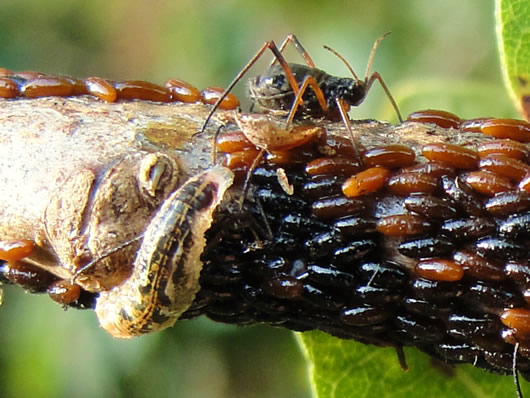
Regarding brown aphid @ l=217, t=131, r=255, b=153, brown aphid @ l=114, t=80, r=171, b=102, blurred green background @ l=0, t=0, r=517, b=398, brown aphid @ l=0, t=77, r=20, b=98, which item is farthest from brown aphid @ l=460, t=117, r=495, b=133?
brown aphid @ l=0, t=77, r=20, b=98

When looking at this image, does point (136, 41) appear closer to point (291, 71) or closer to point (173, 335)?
point (173, 335)

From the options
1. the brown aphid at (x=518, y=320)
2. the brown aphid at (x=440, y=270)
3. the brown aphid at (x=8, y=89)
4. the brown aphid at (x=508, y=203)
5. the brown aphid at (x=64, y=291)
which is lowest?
the brown aphid at (x=64, y=291)

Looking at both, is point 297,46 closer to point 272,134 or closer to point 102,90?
point 102,90

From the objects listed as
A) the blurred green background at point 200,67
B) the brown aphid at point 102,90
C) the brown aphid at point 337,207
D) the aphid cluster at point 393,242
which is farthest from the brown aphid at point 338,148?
the blurred green background at point 200,67

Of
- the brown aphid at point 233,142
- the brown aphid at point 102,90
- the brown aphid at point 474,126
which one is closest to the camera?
the brown aphid at point 233,142

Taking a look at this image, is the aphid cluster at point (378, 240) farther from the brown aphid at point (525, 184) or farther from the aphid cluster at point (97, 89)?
the aphid cluster at point (97, 89)

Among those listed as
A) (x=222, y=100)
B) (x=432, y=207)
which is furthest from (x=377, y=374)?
(x=222, y=100)
